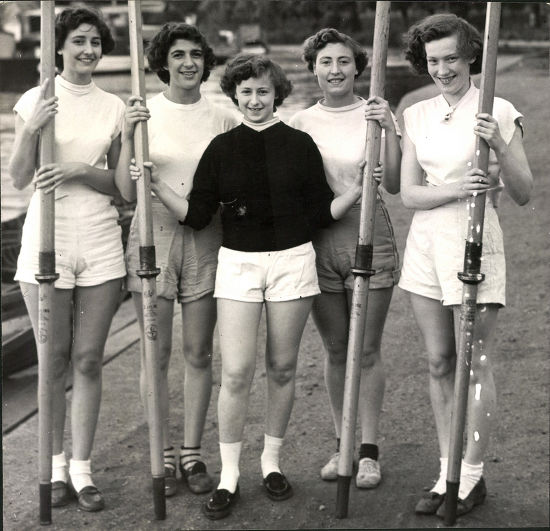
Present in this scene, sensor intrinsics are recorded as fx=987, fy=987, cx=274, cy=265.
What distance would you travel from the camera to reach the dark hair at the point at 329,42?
13.4 ft

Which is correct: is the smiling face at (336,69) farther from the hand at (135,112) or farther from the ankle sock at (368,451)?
the ankle sock at (368,451)

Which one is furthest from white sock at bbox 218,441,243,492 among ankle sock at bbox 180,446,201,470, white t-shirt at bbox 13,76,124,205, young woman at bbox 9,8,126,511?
white t-shirt at bbox 13,76,124,205

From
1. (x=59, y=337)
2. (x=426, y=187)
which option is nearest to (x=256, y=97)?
(x=426, y=187)

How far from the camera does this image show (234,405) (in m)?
4.22

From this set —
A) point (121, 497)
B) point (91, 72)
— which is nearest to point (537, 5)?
point (91, 72)

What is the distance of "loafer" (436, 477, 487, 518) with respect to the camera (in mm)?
4207

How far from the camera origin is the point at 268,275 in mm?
4125

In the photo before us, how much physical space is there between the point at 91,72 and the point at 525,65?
2.22 metres

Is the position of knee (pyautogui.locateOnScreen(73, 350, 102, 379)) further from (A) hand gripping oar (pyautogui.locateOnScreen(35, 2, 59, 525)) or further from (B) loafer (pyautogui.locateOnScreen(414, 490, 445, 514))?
(B) loafer (pyautogui.locateOnScreen(414, 490, 445, 514))

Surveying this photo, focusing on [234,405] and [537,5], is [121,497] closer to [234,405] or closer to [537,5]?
[234,405]

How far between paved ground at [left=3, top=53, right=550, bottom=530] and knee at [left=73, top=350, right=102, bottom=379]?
2.00 feet

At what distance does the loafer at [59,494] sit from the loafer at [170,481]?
440 mm

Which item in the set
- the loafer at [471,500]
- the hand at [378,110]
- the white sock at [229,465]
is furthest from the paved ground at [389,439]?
the hand at [378,110]

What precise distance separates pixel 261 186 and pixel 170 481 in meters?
1.42
